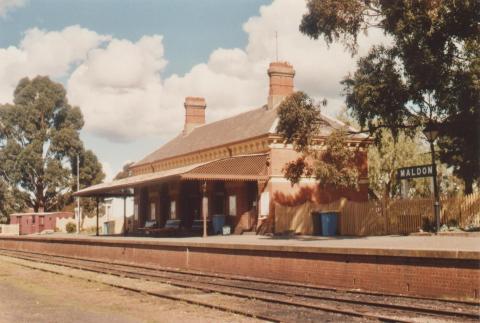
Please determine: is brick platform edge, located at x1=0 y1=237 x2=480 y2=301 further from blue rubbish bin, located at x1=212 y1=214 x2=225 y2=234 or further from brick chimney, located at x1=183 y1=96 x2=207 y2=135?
brick chimney, located at x1=183 y1=96 x2=207 y2=135

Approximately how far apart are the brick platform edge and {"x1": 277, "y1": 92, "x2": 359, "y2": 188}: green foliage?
19.2ft

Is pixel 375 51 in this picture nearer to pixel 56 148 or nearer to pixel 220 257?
pixel 220 257

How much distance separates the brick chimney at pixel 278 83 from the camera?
33.2 m

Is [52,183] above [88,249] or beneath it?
above

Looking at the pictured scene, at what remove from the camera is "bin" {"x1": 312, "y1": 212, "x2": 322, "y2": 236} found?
25.2 metres

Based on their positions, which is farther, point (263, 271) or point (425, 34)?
point (425, 34)

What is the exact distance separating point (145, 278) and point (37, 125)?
45.9 meters

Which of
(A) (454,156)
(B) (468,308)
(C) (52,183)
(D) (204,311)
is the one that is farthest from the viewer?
(C) (52,183)

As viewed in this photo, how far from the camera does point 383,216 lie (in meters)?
22.6

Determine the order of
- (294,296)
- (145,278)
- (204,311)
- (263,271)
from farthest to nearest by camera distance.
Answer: (145,278), (263,271), (294,296), (204,311)

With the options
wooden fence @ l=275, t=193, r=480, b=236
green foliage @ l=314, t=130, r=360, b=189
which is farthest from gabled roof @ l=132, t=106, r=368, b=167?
green foliage @ l=314, t=130, r=360, b=189

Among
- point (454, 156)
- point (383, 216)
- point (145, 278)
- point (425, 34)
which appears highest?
point (425, 34)

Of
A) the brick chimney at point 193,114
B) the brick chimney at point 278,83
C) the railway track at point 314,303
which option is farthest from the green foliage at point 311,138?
the brick chimney at point 193,114

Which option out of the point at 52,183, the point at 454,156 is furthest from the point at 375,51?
the point at 52,183
